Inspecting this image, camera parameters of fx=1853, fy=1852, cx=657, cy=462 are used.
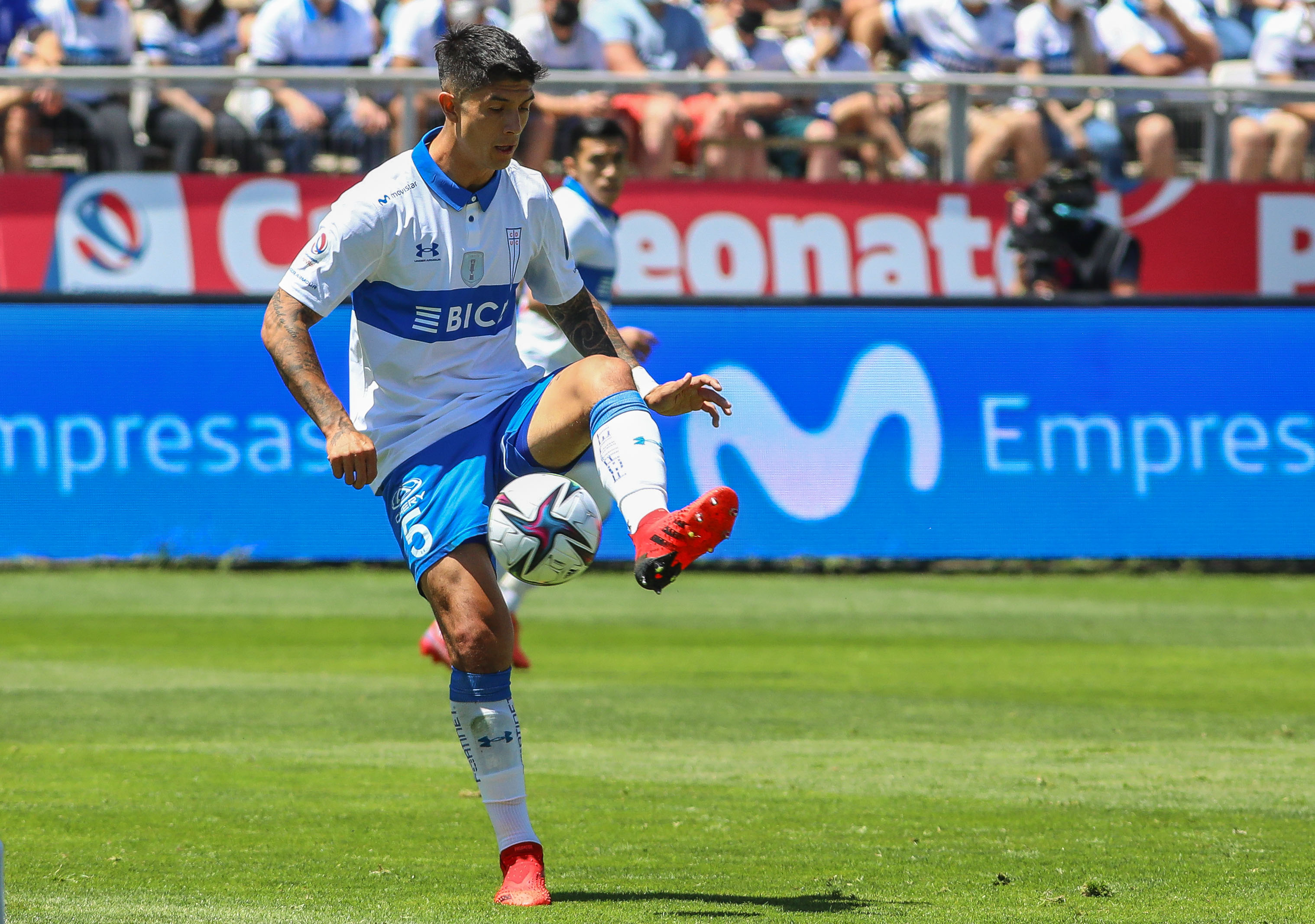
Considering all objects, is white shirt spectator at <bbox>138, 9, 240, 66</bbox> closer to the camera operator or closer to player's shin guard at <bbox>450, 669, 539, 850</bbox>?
the camera operator

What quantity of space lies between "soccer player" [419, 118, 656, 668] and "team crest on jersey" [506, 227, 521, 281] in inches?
157

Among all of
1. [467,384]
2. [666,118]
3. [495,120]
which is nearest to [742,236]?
[666,118]

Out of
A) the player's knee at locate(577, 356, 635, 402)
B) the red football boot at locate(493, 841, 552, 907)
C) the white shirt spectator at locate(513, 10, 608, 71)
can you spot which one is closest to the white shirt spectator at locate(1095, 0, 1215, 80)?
the white shirt spectator at locate(513, 10, 608, 71)

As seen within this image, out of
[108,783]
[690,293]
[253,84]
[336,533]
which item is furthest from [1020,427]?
[108,783]

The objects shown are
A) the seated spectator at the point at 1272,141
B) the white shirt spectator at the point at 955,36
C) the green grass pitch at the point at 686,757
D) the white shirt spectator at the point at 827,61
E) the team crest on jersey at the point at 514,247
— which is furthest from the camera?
the white shirt spectator at the point at 955,36

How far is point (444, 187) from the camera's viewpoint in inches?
213

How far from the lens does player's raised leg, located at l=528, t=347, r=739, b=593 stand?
4762mm

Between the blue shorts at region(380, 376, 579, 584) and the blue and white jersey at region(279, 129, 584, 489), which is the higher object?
the blue and white jersey at region(279, 129, 584, 489)

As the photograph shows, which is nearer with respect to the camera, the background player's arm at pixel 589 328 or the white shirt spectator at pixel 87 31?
the background player's arm at pixel 589 328

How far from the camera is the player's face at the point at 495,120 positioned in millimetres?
5219

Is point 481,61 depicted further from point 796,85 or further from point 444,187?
point 796,85

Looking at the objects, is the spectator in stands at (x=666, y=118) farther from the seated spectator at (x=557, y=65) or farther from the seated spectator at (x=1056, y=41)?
the seated spectator at (x=1056, y=41)

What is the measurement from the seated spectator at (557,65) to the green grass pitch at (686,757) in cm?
390

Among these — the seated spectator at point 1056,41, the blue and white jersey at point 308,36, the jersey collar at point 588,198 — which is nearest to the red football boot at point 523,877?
the jersey collar at point 588,198
